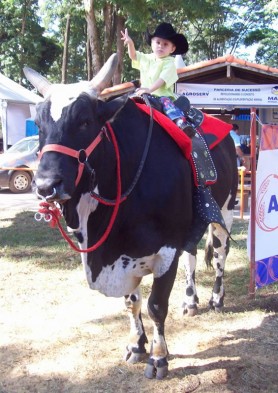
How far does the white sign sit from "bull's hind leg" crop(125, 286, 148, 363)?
948 centimetres

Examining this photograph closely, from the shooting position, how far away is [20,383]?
3529mm

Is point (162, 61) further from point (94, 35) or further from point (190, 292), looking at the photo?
point (94, 35)

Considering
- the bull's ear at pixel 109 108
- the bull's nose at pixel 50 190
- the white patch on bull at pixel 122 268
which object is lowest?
the white patch on bull at pixel 122 268

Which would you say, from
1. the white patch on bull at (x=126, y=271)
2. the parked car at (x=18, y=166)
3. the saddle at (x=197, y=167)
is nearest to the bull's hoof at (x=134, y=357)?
the white patch on bull at (x=126, y=271)

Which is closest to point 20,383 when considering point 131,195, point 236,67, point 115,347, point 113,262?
point 115,347

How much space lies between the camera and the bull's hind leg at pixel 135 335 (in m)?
3.90

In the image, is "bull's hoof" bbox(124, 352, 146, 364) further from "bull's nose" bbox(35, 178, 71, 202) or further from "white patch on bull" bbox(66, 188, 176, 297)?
"bull's nose" bbox(35, 178, 71, 202)

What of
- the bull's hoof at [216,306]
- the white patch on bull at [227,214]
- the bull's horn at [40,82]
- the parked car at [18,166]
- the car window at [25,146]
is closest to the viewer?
the bull's horn at [40,82]

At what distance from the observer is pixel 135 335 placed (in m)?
3.96

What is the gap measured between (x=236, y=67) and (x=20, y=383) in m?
11.0

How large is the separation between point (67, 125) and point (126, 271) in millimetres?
1225

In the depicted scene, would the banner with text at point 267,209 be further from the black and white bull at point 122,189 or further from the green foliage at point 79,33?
the green foliage at point 79,33

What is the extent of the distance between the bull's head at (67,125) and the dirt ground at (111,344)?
1664 millimetres

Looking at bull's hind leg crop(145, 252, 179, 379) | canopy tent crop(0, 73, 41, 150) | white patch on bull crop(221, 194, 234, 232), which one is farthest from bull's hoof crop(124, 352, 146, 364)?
canopy tent crop(0, 73, 41, 150)
